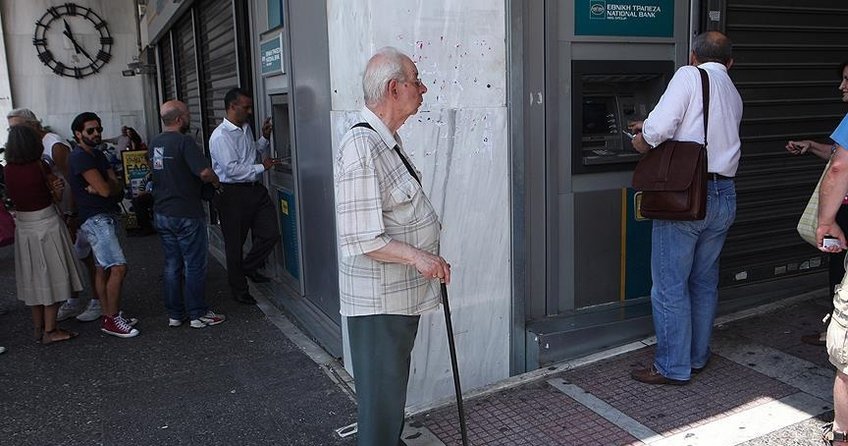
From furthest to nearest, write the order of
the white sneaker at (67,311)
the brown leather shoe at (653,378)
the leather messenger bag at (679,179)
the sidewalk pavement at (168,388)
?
1. the white sneaker at (67,311)
2. the brown leather shoe at (653,378)
3. the sidewalk pavement at (168,388)
4. the leather messenger bag at (679,179)

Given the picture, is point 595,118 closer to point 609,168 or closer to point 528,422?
point 609,168

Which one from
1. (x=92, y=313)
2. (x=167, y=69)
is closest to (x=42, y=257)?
(x=92, y=313)

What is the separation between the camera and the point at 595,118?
3973mm

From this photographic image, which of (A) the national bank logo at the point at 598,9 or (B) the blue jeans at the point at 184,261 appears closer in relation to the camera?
(A) the national bank logo at the point at 598,9

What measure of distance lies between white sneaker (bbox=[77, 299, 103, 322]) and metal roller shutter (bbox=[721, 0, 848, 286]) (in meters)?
4.73

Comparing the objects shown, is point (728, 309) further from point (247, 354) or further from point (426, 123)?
point (247, 354)

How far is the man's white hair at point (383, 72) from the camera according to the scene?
2.31 meters

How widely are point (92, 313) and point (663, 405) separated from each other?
14.2 feet

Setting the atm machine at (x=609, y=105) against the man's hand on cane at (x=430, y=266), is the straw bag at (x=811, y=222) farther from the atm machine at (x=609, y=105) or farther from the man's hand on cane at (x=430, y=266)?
the man's hand on cane at (x=430, y=266)

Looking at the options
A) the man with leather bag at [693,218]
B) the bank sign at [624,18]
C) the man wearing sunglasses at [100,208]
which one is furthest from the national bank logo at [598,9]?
the man wearing sunglasses at [100,208]

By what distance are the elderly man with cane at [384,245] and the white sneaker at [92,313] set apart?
359cm

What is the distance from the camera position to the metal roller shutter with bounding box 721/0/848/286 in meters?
4.42

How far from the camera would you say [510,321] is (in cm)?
371

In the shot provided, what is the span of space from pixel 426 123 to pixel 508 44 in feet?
2.07
